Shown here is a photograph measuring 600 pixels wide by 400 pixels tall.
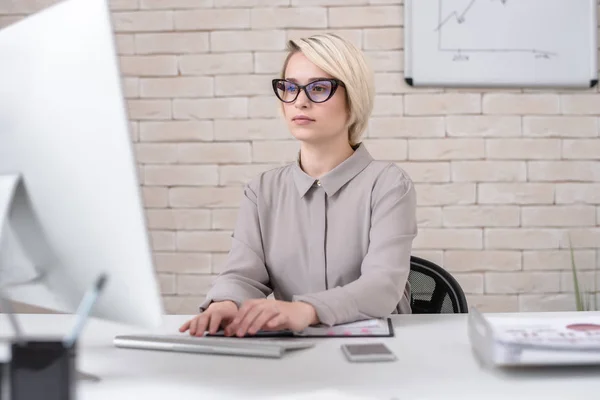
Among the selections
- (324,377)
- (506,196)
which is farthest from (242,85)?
(324,377)

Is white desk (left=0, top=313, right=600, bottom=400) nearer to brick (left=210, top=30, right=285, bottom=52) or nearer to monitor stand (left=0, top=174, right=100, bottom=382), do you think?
monitor stand (left=0, top=174, right=100, bottom=382)

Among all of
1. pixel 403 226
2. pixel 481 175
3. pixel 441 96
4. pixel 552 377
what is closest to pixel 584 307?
pixel 481 175

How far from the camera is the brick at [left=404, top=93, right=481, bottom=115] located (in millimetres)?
2330

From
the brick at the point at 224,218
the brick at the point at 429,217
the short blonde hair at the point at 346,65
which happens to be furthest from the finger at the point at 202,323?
the brick at the point at 429,217

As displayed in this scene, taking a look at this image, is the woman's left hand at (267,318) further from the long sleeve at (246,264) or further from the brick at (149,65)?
the brick at (149,65)

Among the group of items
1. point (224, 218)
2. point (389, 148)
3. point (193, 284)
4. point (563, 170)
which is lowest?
point (193, 284)

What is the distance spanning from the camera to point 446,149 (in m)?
2.33

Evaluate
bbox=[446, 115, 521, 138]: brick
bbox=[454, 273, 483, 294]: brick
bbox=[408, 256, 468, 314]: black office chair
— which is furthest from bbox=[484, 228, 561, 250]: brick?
bbox=[408, 256, 468, 314]: black office chair

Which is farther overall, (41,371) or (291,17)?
(291,17)

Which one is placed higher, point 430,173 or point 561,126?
point 561,126

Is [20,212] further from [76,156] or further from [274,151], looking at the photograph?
[274,151]

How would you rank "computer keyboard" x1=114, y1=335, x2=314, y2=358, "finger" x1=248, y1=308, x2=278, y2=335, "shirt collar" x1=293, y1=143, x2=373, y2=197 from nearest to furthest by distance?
"computer keyboard" x1=114, y1=335, x2=314, y2=358
"finger" x1=248, y1=308, x2=278, y2=335
"shirt collar" x1=293, y1=143, x2=373, y2=197

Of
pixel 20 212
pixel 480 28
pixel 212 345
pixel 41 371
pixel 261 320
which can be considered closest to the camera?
pixel 41 371

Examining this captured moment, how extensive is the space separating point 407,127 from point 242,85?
634 millimetres
